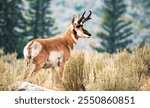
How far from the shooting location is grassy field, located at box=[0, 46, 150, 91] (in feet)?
46.6

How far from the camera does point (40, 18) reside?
16188 mm

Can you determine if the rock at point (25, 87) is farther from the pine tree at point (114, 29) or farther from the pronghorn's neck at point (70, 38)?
the pine tree at point (114, 29)

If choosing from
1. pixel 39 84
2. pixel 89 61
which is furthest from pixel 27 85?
pixel 89 61

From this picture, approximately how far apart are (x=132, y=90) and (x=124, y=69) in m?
0.39

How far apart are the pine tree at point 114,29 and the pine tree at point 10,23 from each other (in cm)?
166

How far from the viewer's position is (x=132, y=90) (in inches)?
559

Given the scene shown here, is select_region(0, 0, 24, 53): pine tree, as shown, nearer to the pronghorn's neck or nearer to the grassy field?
the grassy field

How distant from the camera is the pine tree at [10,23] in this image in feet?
50.9

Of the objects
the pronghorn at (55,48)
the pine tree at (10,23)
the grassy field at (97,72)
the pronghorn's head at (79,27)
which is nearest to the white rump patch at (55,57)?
the pronghorn at (55,48)

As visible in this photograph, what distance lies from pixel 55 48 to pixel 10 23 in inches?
64.6

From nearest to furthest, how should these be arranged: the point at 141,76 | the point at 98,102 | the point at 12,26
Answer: the point at 98,102
the point at 141,76
the point at 12,26

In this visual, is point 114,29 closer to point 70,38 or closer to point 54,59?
point 70,38

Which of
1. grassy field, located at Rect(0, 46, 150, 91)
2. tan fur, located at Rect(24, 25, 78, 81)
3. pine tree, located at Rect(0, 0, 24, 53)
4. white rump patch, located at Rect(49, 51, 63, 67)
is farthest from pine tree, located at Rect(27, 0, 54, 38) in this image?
white rump patch, located at Rect(49, 51, 63, 67)

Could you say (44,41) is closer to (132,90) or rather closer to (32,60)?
(32,60)
